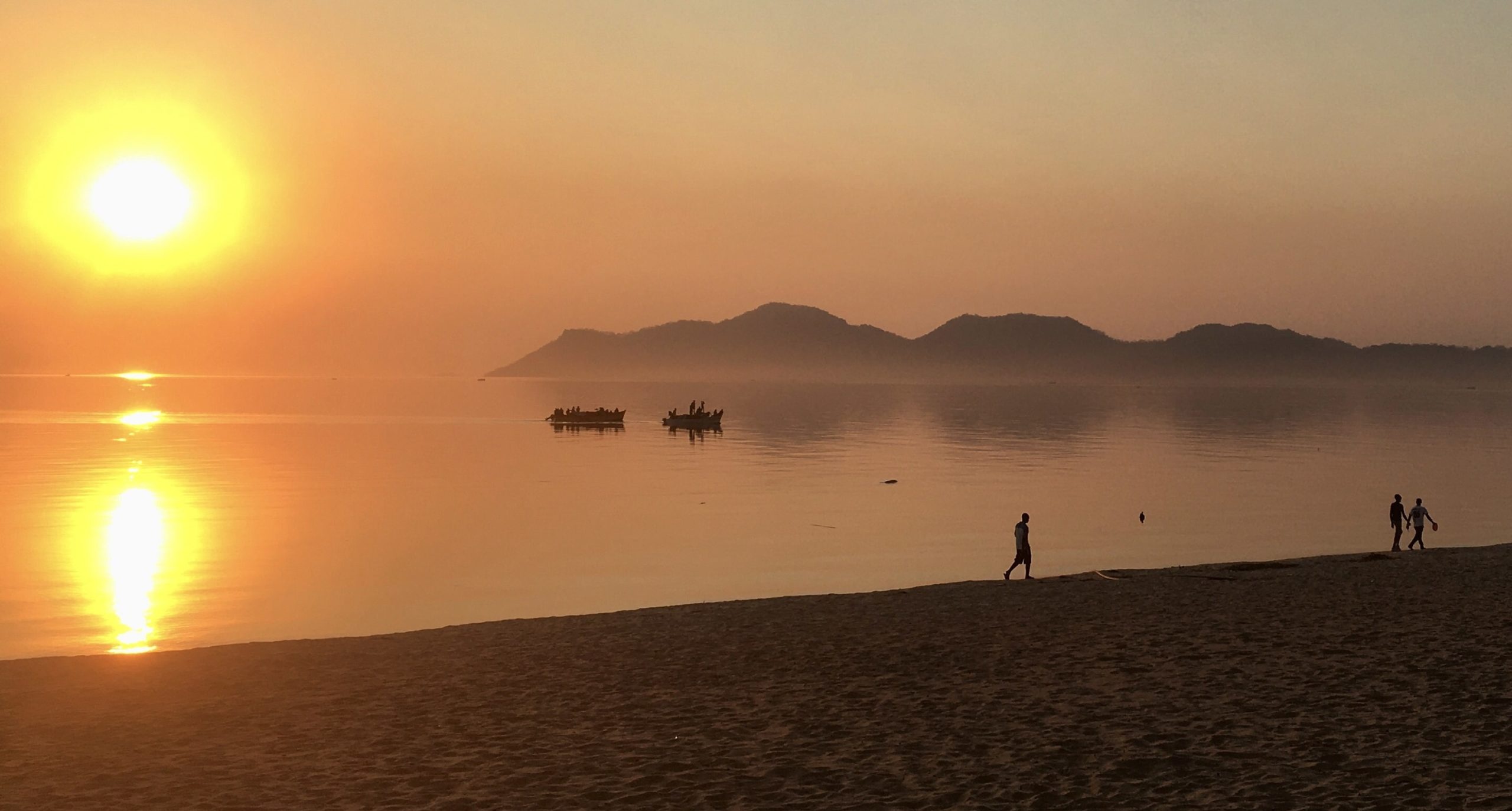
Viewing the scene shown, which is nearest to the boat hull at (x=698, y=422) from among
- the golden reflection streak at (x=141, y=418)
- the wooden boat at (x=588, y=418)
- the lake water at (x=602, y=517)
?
the wooden boat at (x=588, y=418)

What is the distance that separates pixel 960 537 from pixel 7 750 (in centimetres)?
3547

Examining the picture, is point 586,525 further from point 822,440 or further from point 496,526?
point 822,440

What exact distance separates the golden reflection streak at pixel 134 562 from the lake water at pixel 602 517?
0.15m

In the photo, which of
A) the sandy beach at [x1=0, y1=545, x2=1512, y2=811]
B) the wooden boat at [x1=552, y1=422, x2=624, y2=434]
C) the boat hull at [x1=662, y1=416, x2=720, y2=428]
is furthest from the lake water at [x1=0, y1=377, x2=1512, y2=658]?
the wooden boat at [x1=552, y1=422, x2=624, y2=434]

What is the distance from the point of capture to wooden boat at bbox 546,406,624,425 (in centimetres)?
14012

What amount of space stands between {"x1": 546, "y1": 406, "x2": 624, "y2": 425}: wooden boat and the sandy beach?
118 m

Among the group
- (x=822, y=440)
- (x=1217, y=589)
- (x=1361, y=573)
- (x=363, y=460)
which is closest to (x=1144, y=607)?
(x=1217, y=589)

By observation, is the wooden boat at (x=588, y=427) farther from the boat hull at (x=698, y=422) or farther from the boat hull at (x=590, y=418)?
the boat hull at (x=698, y=422)

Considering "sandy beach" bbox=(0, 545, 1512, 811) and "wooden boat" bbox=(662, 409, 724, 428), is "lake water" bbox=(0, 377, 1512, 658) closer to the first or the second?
"sandy beach" bbox=(0, 545, 1512, 811)

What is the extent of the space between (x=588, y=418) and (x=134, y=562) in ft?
334

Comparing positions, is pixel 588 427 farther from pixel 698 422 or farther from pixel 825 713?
pixel 825 713

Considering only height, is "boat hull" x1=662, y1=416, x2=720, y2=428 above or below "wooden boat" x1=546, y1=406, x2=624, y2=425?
below

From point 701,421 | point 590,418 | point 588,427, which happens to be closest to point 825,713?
point 701,421

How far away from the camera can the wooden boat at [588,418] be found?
5517 inches
